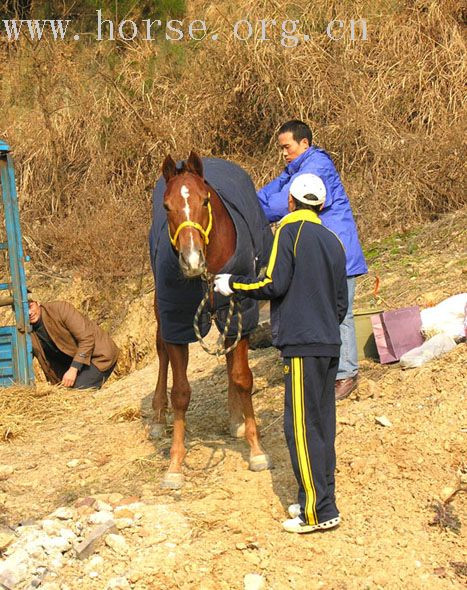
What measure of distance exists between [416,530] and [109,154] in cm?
963

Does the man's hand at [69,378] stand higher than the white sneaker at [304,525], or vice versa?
the white sneaker at [304,525]

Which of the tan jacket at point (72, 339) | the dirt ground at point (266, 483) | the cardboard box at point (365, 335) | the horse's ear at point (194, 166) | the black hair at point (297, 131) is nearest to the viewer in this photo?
the dirt ground at point (266, 483)

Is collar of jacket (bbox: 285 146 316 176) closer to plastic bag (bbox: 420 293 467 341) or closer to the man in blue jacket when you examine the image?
the man in blue jacket

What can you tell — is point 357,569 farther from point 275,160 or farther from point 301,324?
point 275,160

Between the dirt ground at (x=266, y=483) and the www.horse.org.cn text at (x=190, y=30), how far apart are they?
6494mm

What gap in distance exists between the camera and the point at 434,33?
12.7 metres

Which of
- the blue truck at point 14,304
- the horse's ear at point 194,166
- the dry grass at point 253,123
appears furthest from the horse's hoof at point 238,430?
the dry grass at point 253,123

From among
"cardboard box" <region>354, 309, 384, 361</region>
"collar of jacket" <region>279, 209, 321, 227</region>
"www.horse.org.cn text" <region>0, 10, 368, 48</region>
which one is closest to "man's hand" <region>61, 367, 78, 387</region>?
"cardboard box" <region>354, 309, 384, 361</region>

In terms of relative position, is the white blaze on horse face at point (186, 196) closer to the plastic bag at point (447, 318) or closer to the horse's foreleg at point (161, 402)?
the horse's foreleg at point (161, 402)

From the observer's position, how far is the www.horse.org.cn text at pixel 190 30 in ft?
41.8

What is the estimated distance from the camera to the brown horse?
4746 mm

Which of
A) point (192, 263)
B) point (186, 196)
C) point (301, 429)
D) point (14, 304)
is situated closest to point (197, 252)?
point (192, 263)

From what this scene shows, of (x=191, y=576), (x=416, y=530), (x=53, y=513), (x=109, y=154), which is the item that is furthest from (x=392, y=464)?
(x=109, y=154)

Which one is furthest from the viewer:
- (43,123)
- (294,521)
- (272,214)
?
(43,123)
